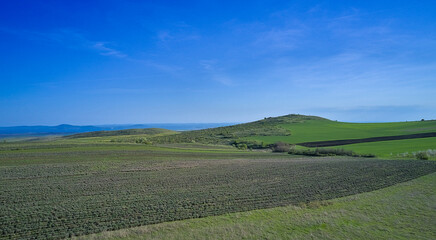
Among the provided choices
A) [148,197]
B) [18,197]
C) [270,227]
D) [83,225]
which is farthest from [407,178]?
[18,197]

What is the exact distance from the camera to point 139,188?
20.1m

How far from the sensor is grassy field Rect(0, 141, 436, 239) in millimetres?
13656

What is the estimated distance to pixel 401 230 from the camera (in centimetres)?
1262

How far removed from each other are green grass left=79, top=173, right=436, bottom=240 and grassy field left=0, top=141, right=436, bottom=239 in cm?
105

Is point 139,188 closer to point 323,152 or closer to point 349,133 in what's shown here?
point 323,152

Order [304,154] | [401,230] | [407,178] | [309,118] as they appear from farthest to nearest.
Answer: [309,118]
[304,154]
[407,178]
[401,230]

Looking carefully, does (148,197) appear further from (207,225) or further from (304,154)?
(304,154)

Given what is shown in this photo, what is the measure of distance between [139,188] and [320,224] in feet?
45.8

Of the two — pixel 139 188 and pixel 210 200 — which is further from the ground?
pixel 139 188

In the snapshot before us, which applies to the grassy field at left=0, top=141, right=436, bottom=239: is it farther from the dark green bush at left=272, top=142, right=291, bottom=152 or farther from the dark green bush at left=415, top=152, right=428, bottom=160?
the dark green bush at left=272, top=142, right=291, bottom=152

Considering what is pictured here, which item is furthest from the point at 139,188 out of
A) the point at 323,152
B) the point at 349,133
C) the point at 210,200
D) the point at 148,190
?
the point at 349,133

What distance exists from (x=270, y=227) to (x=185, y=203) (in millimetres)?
6037

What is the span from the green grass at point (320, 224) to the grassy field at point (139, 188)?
1.05 metres

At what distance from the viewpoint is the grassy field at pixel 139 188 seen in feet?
44.8
